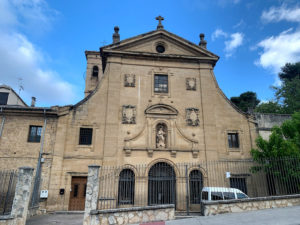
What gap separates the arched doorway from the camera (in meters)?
15.2

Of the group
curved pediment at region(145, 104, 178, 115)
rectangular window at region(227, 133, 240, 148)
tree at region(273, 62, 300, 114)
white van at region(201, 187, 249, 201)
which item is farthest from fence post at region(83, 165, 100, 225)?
tree at region(273, 62, 300, 114)

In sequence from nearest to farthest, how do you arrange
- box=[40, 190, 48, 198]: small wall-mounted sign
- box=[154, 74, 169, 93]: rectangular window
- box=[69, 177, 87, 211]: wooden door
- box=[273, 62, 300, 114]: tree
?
box=[40, 190, 48, 198]: small wall-mounted sign
box=[69, 177, 87, 211]: wooden door
box=[154, 74, 169, 93]: rectangular window
box=[273, 62, 300, 114]: tree

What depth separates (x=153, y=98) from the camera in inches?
691

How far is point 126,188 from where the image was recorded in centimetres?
1520

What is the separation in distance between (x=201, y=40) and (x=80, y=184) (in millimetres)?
15698

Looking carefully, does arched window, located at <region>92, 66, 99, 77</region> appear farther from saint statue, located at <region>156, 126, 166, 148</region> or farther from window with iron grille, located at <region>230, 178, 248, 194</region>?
window with iron grille, located at <region>230, 178, 248, 194</region>

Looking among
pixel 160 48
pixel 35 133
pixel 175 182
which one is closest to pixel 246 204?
pixel 175 182

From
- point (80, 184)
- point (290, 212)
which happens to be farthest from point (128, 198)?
point (290, 212)

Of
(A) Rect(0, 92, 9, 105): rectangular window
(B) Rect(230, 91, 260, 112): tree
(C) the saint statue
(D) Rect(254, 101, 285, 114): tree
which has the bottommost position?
(C) the saint statue

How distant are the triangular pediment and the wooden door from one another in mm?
10899

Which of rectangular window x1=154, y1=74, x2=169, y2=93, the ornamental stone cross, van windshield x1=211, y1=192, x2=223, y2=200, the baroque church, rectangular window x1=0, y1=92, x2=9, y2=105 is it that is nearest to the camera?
van windshield x1=211, y1=192, x2=223, y2=200

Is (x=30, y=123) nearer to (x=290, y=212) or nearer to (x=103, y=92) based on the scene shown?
(x=103, y=92)

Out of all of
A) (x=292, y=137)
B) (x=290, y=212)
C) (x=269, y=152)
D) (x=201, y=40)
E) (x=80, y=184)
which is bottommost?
(x=290, y=212)

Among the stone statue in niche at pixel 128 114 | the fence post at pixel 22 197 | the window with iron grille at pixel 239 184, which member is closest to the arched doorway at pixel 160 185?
the stone statue in niche at pixel 128 114
